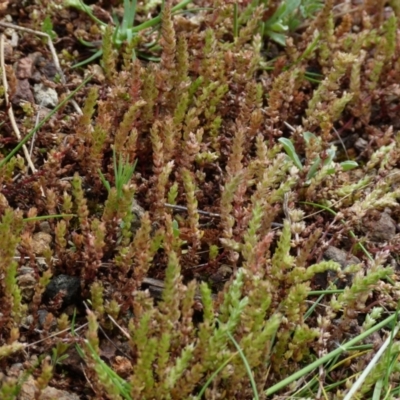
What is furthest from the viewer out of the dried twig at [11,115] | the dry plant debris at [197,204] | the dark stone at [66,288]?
the dried twig at [11,115]

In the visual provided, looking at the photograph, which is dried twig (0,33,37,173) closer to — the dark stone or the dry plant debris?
the dry plant debris

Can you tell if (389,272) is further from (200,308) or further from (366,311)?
(200,308)

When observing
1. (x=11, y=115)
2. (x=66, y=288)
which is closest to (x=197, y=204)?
(x=66, y=288)

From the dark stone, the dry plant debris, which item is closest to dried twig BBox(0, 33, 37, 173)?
the dry plant debris

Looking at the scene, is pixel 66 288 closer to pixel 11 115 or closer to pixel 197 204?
pixel 197 204

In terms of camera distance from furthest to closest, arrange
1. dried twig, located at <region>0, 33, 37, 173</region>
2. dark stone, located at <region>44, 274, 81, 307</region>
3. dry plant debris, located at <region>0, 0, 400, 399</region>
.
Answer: dried twig, located at <region>0, 33, 37, 173</region>
dark stone, located at <region>44, 274, 81, 307</region>
dry plant debris, located at <region>0, 0, 400, 399</region>

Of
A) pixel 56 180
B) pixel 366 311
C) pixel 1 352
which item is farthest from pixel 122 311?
pixel 366 311

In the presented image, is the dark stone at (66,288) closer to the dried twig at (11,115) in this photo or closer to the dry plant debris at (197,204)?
the dry plant debris at (197,204)

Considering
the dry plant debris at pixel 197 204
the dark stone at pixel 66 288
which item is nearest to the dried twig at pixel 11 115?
the dry plant debris at pixel 197 204
